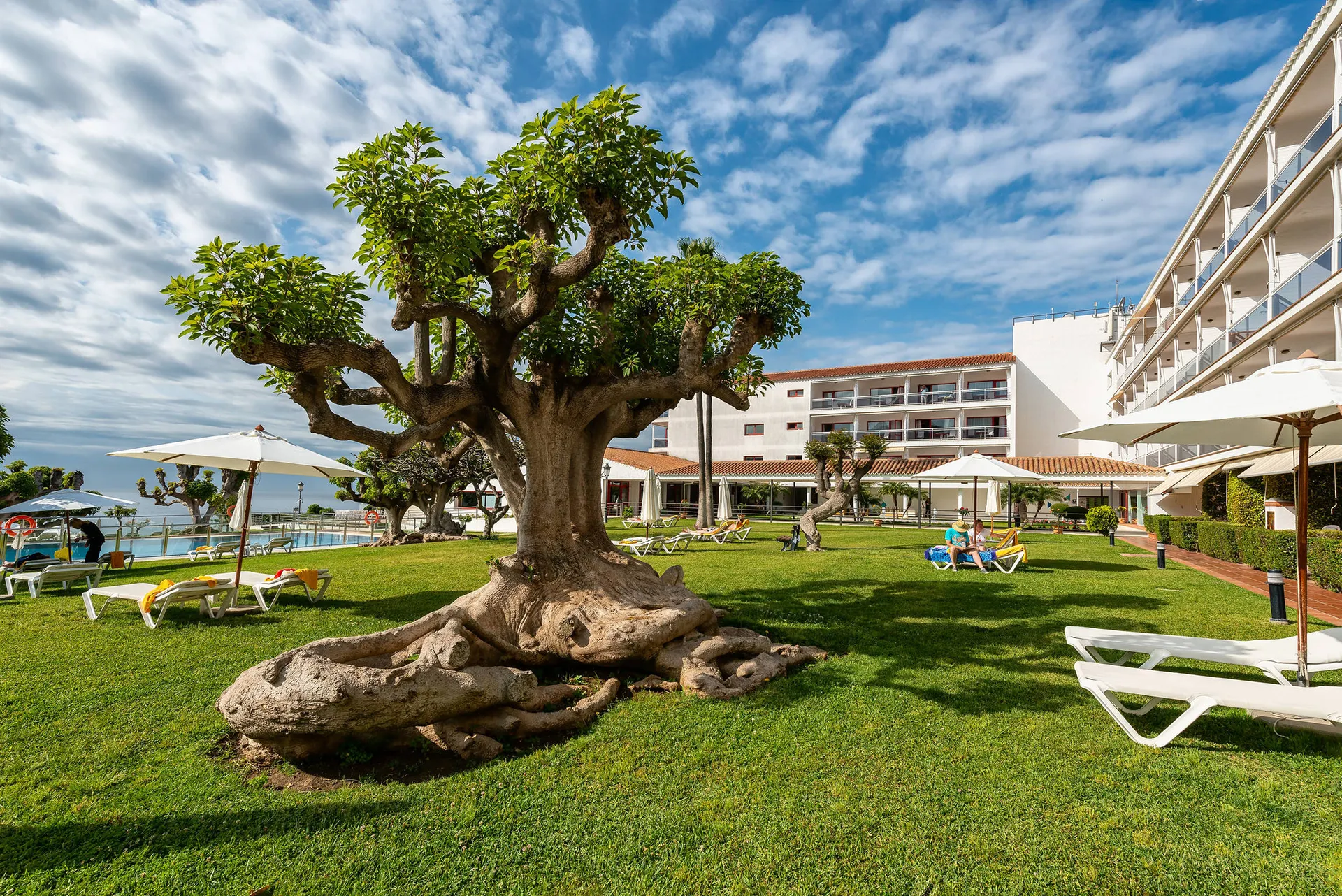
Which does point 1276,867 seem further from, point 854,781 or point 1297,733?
point 1297,733

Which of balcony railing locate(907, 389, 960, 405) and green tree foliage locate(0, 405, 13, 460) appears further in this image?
balcony railing locate(907, 389, 960, 405)

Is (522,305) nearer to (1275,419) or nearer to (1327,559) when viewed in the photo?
(1275,419)

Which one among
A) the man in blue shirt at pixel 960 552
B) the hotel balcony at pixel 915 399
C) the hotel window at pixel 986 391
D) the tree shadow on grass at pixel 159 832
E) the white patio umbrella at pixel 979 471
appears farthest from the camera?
the hotel balcony at pixel 915 399

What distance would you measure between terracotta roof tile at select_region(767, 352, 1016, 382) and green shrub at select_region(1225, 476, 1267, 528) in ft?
91.9

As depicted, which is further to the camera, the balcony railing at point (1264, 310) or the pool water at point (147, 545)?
the balcony railing at point (1264, 310)

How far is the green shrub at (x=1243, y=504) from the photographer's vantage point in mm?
17406

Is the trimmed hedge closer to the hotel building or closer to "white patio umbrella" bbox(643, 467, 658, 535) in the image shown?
the hotel building

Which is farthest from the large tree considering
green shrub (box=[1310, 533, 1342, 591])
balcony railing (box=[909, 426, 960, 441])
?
balcony railing (box=[909, 426, 960, 441])

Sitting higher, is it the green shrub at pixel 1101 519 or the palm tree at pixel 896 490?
the palm tree at pixel 896 490

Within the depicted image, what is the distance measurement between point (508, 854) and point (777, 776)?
1791 millimetres

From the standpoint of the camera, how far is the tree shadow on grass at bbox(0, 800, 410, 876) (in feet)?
10.6

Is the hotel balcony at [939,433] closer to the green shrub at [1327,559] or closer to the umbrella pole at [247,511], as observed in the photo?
the green shrub at [1327,559]

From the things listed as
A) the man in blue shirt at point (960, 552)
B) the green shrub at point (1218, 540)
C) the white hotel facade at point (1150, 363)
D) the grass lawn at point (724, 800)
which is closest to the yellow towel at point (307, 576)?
the grass lawn at point (724, 800)

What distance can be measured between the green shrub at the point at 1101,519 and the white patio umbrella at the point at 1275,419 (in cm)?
2402
